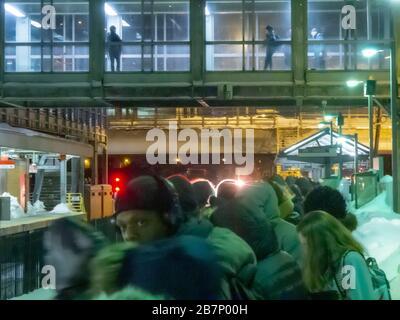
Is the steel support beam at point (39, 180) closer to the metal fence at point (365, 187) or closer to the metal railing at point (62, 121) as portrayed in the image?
the metal railing at point (62, 121)

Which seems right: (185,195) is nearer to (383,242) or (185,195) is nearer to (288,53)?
(383,242)

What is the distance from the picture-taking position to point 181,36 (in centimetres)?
2252

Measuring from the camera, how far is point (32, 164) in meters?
29.9

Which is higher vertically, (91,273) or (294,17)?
(294,17)

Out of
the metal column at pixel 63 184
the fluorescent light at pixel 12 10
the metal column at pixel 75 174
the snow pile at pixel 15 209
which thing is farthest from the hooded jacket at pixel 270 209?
the metal column at pixel 75 174

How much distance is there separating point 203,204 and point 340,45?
1819 centimetres

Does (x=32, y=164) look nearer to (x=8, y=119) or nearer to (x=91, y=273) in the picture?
(x=8, y=119)

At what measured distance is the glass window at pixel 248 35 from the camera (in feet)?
72.3

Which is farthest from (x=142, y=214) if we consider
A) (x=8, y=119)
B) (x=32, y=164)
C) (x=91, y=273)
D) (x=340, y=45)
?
(x=32, y=164)

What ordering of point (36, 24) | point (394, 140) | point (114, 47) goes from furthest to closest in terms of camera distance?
point (36, 24) < point (114, 47) < point (394, 140)

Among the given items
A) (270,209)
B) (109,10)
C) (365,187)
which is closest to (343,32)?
(109,10)

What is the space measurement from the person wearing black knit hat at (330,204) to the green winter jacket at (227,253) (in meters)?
1.84

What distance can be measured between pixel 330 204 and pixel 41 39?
19184 millimetres

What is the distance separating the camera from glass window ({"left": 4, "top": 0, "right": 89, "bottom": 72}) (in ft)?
74.0
